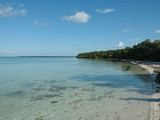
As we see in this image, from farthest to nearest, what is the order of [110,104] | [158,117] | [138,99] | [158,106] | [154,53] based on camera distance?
[154,53] → [138,99] → [110,104] → [158,106] → [158,117]

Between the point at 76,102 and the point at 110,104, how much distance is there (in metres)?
1.97

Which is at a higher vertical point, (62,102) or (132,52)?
(132,52)

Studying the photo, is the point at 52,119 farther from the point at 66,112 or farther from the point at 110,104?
the point at 110,104

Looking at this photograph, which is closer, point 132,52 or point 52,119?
point 52,119

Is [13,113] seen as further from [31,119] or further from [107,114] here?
[107,114]

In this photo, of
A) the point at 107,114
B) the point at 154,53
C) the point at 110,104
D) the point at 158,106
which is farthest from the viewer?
the point at 154,53

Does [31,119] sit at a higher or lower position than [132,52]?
lower

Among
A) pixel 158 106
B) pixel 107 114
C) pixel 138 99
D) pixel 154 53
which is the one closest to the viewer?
pixel 107 114

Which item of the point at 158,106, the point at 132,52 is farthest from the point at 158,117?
the point at 132,52

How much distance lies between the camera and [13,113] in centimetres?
760

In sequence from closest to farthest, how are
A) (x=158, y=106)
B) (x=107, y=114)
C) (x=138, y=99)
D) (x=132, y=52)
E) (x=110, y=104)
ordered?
(x=107, y=114) < (x=158, y=106) < (x=110, y=104) < (x=138, y=99) < (x=132, y=52)

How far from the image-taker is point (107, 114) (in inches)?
286

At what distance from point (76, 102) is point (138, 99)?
3.77 m

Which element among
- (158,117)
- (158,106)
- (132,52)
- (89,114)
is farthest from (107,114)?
(132,52)
